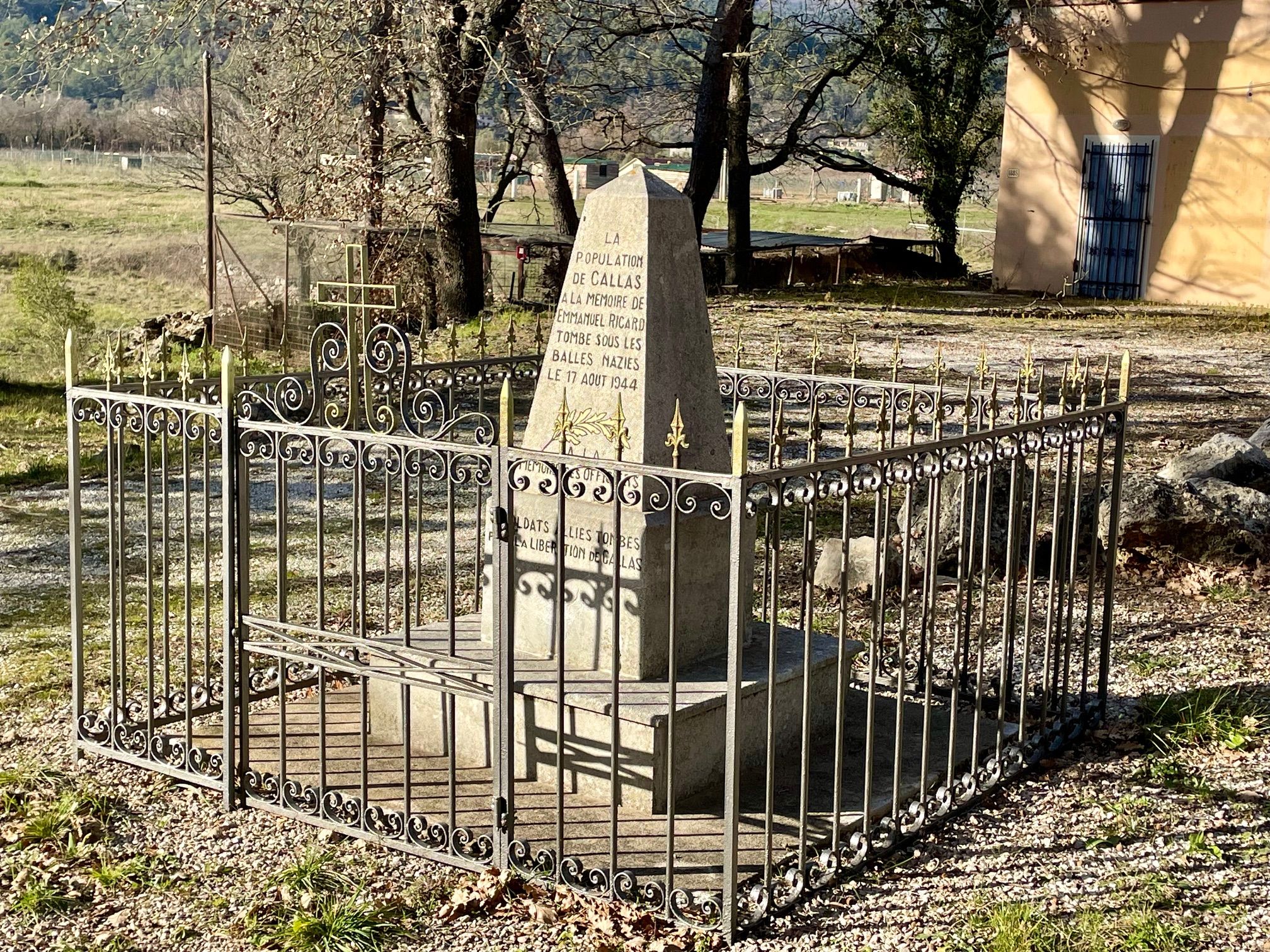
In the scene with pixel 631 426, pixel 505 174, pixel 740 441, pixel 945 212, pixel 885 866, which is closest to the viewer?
pixel 740 441

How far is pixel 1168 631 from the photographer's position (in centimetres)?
744

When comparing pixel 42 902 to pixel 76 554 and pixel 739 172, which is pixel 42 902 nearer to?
pixel 76 554

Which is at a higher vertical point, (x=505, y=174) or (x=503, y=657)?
(x=505, y=174)

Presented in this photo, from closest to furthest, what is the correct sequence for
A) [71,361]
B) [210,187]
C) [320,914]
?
[320,914] → [71,361] → [210,187]

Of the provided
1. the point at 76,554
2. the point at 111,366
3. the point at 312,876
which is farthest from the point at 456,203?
the point at 312,876

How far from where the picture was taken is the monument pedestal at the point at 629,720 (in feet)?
16.7

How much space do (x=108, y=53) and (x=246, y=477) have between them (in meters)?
10.9

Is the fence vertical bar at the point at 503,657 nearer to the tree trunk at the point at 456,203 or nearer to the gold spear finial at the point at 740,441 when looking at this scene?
the gold spear finial at the point at 740,441

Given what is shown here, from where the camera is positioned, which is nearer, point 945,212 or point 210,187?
point 210,187

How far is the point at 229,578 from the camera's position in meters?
5.35

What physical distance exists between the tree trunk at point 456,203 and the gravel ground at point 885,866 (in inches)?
461

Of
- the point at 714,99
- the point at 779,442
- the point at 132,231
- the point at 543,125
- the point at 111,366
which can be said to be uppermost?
the point at 714,99

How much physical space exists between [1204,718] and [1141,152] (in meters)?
17.1

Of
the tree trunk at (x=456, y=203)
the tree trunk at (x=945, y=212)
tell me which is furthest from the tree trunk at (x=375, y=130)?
the tree trunk at (x=945, y=212)
